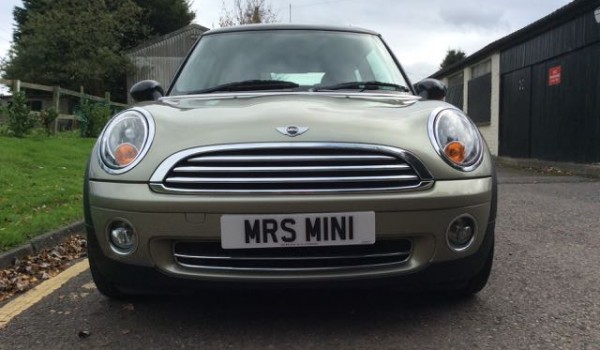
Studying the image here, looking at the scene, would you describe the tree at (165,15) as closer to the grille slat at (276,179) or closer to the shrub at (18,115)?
the shrub at (18,115)

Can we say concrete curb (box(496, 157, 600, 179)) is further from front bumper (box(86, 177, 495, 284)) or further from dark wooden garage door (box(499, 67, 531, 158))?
front bumper (box(86, 177, 495, 284))

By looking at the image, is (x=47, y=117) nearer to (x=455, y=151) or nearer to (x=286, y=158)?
(x=286, y=158)

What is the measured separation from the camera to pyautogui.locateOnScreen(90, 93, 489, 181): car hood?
8.42 feet

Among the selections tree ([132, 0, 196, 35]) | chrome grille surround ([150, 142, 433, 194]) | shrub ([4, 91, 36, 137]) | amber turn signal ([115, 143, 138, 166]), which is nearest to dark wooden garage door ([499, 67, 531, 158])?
shrub ([4, 91, 36, 137])

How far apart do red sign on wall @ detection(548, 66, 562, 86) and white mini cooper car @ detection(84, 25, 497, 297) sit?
11.5m

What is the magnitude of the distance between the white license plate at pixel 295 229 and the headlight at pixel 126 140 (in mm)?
535

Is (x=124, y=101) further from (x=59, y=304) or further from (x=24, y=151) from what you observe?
(x=59, y=304)

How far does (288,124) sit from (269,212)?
0.44 meters

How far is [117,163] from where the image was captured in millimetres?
2658

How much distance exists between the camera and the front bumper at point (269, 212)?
7.97 ft

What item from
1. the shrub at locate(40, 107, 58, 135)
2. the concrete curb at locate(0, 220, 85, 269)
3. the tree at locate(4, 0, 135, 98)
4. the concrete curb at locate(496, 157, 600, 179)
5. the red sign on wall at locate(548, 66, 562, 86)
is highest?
the tree at locate(4, 0, 135, 98)

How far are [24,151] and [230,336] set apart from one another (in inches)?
321

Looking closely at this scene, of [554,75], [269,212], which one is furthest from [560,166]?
[269,212]

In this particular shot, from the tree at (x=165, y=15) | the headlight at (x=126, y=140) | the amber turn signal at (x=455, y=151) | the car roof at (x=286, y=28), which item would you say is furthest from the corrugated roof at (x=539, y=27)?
the tree at (x=165, y=15)
